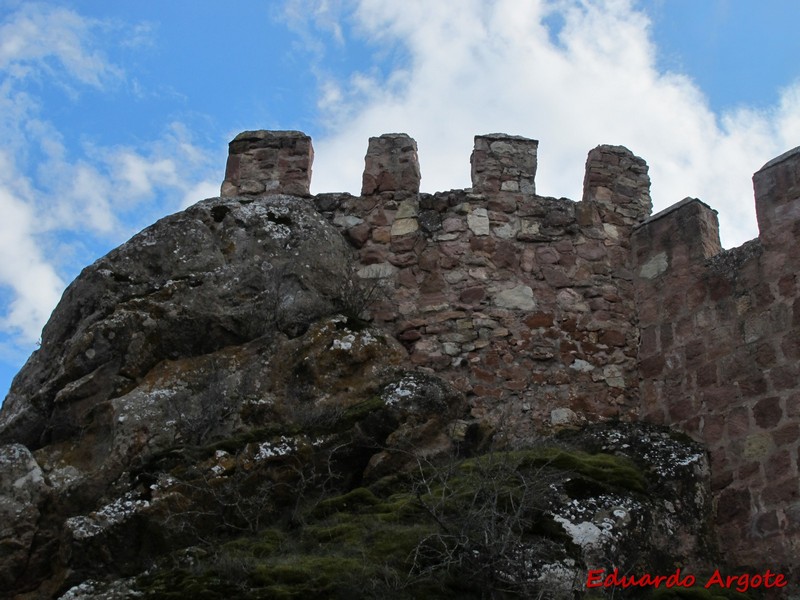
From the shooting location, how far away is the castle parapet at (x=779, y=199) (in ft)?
27.2

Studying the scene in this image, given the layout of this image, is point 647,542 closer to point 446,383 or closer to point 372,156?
→ point 446,383

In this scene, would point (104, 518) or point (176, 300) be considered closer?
point (104, 518)

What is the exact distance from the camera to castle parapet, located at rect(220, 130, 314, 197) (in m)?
9.80

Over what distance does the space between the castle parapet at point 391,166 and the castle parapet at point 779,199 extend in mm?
2576

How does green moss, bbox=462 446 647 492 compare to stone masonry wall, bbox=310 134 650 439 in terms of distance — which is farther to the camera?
stone masonry wall, bbox=310 134 650 439

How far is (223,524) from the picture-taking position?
21.9 ft

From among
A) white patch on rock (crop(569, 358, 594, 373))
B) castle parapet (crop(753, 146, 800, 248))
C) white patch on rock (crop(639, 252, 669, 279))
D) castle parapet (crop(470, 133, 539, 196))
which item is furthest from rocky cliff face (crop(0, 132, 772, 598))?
castle parapet (crop(753, 146, 800, 248))

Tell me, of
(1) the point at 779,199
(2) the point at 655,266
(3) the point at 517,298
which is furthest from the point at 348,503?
(1) the point at 779,199

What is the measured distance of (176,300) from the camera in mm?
8328

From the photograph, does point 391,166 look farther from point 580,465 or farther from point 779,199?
point 580,465

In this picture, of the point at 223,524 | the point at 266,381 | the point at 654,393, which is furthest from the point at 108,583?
the point at 654,393

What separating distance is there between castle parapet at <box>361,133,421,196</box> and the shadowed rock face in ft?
2.06

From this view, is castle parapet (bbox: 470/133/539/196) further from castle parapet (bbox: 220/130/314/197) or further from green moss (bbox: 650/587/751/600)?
green moss (bbox: 650/587/751/600)

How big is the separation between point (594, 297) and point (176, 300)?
3040 mm
